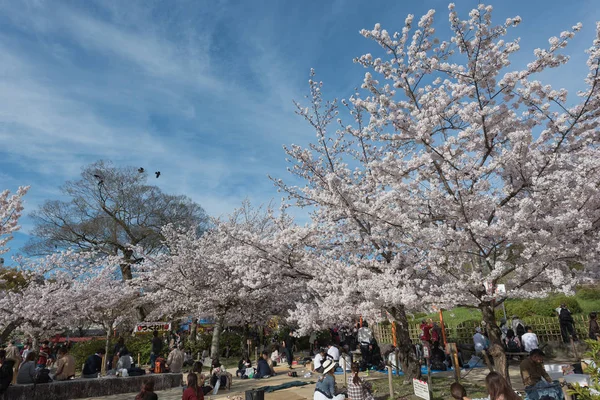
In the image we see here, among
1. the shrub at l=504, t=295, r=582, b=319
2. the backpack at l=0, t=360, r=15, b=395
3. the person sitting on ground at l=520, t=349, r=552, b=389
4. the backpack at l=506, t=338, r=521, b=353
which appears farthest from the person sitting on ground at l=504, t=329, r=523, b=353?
the backpack at l=0, t=360, r=15, b=395

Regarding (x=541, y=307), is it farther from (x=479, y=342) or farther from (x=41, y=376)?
(x=41, y=376)

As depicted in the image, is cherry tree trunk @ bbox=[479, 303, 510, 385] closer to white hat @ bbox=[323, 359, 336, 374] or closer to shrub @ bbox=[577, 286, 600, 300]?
white hat @ bbox=[323, 359, 336, 374]

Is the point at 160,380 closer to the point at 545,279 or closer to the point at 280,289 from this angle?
the point at 280,289

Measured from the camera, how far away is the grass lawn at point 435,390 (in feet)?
26.0

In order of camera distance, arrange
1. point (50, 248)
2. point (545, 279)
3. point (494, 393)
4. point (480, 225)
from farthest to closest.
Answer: point (50, 248), point (545, 279), point (480, 225), point (494, 393)

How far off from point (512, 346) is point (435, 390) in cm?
496

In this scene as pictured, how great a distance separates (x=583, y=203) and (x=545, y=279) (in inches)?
60.9

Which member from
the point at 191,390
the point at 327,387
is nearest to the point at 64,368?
the point at 191,390

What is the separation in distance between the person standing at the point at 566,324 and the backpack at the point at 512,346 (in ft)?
6.02

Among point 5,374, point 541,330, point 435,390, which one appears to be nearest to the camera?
point 5,374

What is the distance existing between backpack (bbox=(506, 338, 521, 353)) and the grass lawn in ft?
10.8

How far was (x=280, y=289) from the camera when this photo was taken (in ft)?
41.3

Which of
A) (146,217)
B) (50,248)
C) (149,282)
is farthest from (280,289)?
(50,248)

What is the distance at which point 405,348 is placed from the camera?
9453mm
